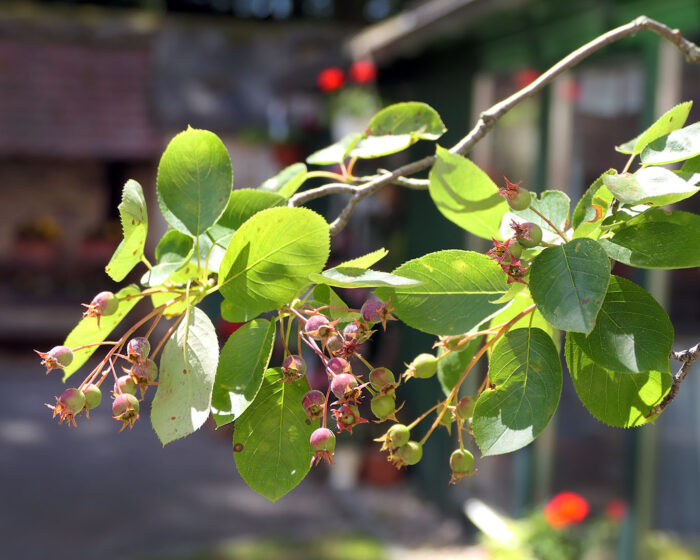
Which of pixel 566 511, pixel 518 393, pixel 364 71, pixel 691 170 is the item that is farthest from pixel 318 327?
pixel 364 71

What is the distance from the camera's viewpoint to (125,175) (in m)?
10.3

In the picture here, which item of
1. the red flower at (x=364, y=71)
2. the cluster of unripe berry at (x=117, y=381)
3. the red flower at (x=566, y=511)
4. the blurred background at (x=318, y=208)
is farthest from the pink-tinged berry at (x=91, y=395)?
the red flower at (x=364, y=71)

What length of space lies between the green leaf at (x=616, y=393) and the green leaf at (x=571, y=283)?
68 millimetres

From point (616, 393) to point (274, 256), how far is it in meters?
0.21

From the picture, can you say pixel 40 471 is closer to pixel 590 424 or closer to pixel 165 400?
pixel 590 424

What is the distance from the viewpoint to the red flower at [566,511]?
3305mm

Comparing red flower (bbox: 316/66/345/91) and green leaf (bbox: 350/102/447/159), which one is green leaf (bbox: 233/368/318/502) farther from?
red flower (bbox: 316/66/345/91)

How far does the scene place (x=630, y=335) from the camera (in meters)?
0.43

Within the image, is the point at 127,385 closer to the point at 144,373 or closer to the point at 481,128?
the point at 144,373

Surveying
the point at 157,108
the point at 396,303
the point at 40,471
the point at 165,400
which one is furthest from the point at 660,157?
the point at 157,108

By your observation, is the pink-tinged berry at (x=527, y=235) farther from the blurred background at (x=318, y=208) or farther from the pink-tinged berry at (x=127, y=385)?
the blurred background at (x=318, y=208)

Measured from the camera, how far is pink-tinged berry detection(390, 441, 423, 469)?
499 mm

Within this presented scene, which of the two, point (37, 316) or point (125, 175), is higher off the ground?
point (125, 175)

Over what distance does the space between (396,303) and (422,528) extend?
4.43 meters
